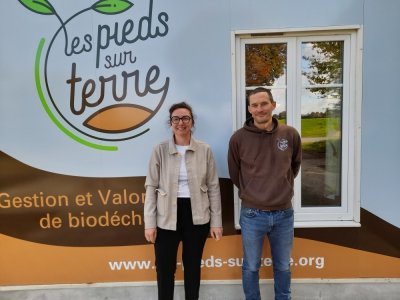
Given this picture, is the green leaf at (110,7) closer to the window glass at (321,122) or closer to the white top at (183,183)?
the white top at (183,183)

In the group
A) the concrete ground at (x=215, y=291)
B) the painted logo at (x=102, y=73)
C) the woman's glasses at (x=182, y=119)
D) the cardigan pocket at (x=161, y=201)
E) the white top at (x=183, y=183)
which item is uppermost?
the painted logo at (x=102, y=73)

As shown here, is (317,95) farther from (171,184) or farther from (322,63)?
(171,184)

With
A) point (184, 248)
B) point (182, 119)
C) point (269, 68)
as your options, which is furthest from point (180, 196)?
point (269, 68)

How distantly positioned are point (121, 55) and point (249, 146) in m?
1.22

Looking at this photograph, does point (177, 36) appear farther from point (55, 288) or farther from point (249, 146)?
point (55, 288)

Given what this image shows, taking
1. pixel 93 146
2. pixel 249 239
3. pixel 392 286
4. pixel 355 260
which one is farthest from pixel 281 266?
pixel 93 146

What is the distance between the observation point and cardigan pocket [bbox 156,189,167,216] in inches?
87.4

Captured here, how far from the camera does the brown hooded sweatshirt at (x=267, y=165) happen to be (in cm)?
220

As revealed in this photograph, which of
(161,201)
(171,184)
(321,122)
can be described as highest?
(321,122)

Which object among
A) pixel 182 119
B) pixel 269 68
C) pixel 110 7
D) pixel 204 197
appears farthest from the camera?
pixel 269 68

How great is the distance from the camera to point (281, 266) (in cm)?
238

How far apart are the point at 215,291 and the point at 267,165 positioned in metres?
1.27

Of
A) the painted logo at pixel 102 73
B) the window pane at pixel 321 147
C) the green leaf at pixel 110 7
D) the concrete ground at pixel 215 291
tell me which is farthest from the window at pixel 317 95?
the green leaf at pixel 110 7

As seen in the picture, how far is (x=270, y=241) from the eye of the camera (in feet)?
7.73
